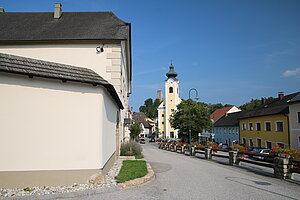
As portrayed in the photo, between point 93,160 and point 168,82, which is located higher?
point 168,82

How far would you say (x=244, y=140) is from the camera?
1631 inches

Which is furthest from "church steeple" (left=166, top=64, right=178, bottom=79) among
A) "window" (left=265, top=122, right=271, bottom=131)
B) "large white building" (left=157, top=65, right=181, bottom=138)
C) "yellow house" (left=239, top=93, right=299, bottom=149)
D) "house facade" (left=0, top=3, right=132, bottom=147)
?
"house facade" (left=0, top=3, right=132, bottom=147)

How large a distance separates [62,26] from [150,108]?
142 m

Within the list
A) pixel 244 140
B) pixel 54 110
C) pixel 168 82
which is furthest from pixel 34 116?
pixel 168 82

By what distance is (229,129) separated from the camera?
4891 centimetres

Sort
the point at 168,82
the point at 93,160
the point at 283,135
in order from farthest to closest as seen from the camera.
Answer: the point at 168,82
the point at 283,135
the point at 93,160

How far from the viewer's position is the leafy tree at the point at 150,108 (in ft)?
506

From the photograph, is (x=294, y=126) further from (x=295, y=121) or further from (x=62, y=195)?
(x=62, y=195)

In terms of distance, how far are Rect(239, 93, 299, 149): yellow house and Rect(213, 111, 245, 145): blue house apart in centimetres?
255

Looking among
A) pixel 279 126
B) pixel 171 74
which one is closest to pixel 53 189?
pixel 279 126

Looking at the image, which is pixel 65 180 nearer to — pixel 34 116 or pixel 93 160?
pixel 93 160

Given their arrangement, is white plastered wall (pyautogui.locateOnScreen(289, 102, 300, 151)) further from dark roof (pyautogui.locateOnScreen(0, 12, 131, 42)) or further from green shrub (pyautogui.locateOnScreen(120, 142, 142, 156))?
dark roof (pyautogui.locateOnScreen(0, 12, 131, 42))

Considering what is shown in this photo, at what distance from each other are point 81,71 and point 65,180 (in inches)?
138

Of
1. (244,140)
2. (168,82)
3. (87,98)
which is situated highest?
(168,82)
